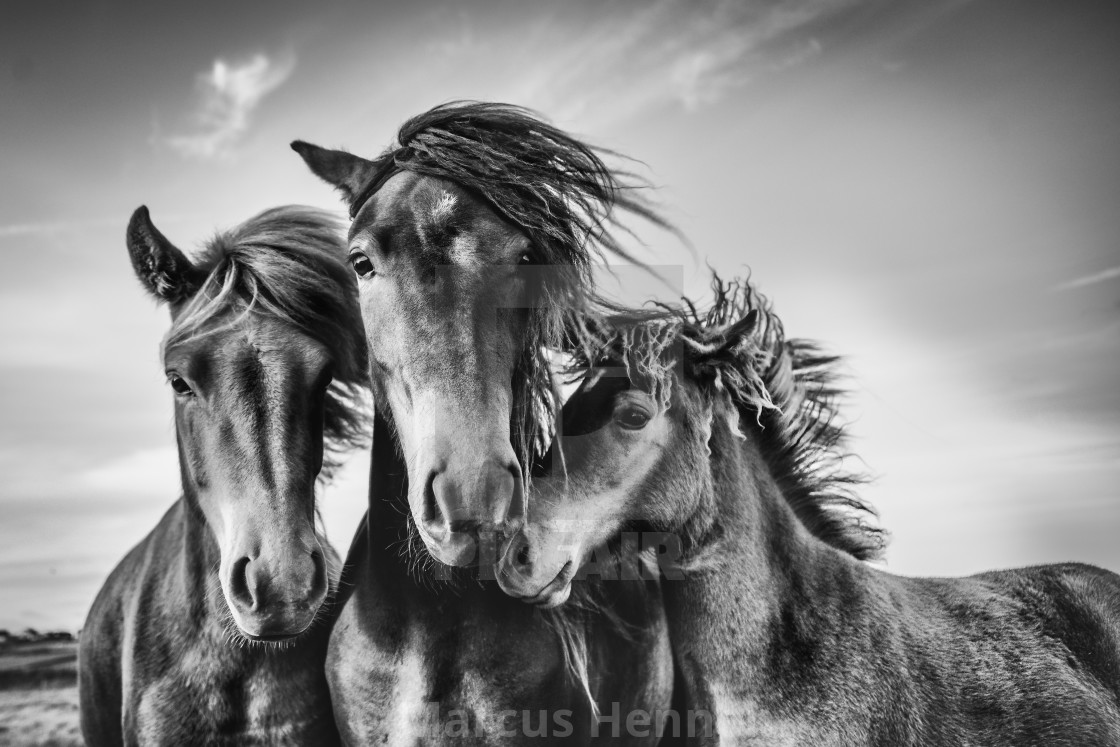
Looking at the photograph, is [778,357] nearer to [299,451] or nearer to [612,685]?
[612,685]

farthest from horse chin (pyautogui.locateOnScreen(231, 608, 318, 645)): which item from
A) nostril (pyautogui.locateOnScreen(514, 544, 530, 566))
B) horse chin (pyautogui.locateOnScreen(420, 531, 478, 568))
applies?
nostril (pyautogui.locateOnScreen(514, 544, 530, 566))

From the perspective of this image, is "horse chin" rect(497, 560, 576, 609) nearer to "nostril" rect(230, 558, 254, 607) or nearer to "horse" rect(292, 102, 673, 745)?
"horse" rect(292, 102, 673, 745)

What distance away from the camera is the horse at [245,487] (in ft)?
11.0

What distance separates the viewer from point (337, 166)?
12.8 ft

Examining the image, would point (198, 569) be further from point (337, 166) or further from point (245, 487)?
point (337, 166)

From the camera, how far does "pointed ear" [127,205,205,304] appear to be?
13.3ft

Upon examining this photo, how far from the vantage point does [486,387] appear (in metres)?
3.08

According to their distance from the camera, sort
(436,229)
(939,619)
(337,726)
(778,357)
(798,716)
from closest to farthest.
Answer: (436,229) < (798,716) < (337,726) < (939,619) < (778,357)

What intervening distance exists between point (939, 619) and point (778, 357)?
5.07 ft

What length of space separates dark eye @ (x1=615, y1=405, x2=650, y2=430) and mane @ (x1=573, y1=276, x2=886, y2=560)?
0.12 m

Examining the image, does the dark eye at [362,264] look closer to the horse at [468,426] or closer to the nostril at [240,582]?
the horse at [468,426]

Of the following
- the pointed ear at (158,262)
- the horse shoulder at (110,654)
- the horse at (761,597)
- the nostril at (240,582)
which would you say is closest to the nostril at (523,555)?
the horse at (761,597)

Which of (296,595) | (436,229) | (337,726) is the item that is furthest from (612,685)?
(436,229)

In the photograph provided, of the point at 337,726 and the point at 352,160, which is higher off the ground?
the point at 352,160
